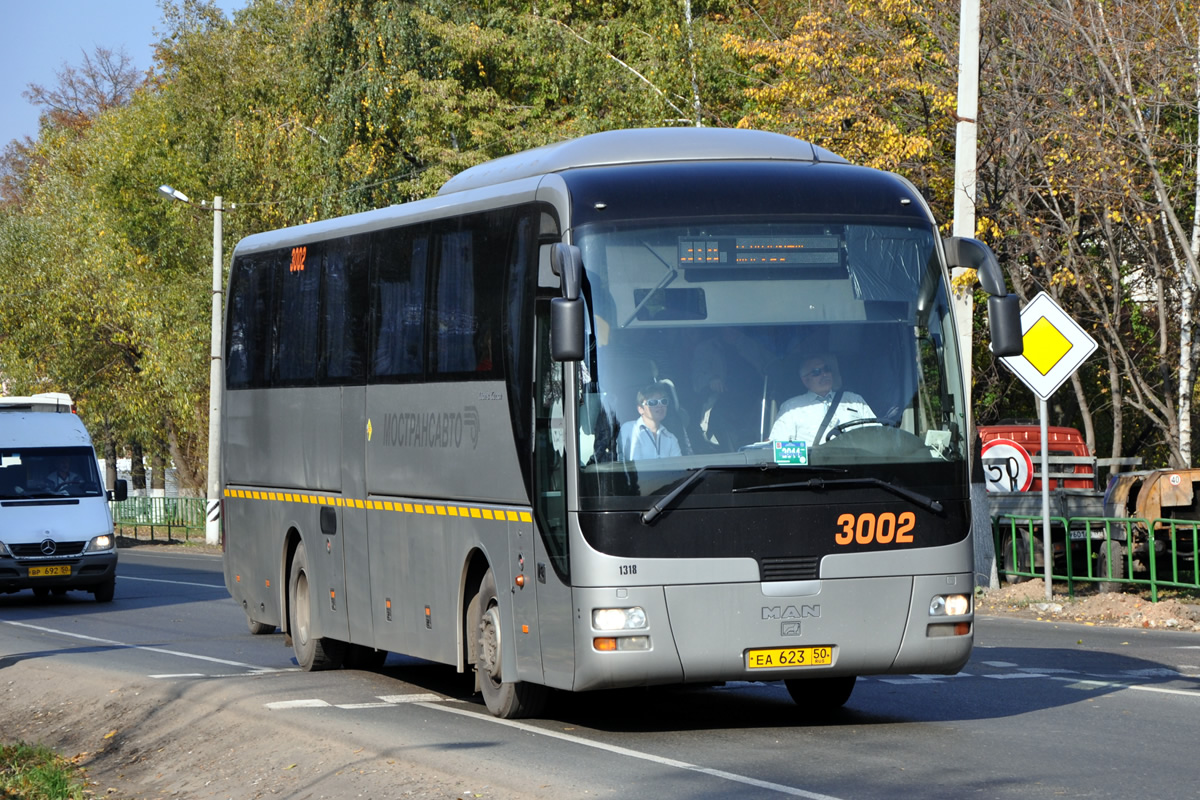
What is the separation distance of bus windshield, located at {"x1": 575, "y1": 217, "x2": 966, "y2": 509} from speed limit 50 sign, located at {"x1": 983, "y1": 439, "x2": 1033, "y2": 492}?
44.9 feet

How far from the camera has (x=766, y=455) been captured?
10133 mm

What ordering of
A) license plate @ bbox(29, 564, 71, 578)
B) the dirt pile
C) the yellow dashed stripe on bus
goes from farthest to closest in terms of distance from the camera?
license plate @ bbox(29, 564, 71, 578) → the dirt pile → the yellow dashed stripe on bus

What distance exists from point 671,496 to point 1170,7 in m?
18.4

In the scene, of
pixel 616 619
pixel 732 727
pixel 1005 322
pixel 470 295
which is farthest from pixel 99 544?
pixel 1005 322

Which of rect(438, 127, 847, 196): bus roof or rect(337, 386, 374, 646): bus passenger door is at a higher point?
rect(438, 127, 847, 196): bus roof

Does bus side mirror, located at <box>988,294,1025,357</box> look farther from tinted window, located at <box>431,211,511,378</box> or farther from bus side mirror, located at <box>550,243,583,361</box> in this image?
tinted window, located at <box>431,211,511,378</box>

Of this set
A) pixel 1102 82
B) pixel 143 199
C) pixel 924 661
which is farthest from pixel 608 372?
pixel 143 199

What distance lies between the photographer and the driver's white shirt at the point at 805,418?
33.3 feet

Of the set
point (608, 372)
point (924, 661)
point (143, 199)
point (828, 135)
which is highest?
point (143, 199)

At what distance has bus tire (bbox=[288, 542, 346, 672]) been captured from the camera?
1523 cm

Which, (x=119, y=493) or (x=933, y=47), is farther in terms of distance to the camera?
(x=933, y=47)

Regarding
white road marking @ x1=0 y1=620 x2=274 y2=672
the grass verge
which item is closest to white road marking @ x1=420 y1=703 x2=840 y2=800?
the grass verge

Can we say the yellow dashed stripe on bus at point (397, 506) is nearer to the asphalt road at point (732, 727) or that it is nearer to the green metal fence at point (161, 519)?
the asphalt road at point (732, 727)

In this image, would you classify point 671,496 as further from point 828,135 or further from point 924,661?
→ point 828,135
